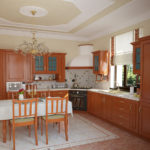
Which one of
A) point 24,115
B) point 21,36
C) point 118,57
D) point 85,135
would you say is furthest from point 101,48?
point 24,115

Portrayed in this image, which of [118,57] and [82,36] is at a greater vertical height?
[82,36]

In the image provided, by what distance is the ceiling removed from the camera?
3506 mm

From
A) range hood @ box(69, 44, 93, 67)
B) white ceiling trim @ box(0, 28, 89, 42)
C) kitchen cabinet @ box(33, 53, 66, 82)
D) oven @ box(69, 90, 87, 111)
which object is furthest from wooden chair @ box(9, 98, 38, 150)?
white ceiling trim @ box(0, 28, 89, 42)

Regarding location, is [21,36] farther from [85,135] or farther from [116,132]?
[116,132]

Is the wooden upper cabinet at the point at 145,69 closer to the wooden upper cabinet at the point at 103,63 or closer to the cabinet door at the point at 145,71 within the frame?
the cabinet door at the point at 145,71

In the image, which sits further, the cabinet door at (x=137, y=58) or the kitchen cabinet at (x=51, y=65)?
the kitchen cabinet at (x=51, y=65)

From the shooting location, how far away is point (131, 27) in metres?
4.59

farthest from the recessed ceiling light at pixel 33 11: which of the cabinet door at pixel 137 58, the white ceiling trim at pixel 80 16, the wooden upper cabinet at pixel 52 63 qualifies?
the cabinet door at pixel 137 58

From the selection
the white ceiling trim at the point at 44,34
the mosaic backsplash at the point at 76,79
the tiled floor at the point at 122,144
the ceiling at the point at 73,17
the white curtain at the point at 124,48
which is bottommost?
the tiled floor at the point at 122,144

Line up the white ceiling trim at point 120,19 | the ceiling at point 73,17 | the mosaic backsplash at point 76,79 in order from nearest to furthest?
the ceiling at point 73,17 < the white ceiling trim at point 120,19 < the mosaic backsplash at point 76,79

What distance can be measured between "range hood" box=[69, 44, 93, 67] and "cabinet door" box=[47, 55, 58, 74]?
56cm

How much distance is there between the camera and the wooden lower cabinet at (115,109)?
383 centimetres

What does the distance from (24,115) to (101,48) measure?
12.3ft

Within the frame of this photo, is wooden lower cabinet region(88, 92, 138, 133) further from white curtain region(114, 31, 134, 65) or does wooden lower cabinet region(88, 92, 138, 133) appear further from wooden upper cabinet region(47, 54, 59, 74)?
wooden upper cabinet region(47, 54, 59, 74)
